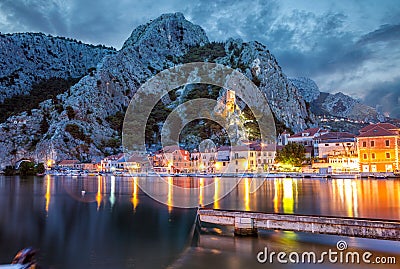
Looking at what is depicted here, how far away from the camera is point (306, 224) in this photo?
1336 centimetres

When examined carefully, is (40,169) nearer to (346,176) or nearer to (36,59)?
(36,59)

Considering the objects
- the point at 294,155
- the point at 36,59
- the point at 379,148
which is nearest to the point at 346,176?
the point at 379,148

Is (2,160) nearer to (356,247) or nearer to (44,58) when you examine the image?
(44,58)

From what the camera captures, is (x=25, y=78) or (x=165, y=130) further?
(x=25, y=78)

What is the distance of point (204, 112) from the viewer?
13538 cm

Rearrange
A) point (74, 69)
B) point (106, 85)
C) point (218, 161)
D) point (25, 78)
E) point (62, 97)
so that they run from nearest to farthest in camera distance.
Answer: point (218, 161) → point (62, 97) → point (106, 85) → point (25, 78) → point (74, 69)

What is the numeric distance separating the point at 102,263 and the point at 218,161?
80.9 metres

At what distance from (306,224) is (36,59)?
174920 mm

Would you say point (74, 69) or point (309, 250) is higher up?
point (74, 69)

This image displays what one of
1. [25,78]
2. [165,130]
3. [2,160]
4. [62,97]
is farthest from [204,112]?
[25,78]

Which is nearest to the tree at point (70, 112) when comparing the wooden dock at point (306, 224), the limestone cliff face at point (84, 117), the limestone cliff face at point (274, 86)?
the limestone cliff face at point (84, 117)

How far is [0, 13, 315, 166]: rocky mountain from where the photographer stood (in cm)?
10900

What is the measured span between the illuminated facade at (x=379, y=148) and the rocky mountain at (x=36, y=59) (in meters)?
140

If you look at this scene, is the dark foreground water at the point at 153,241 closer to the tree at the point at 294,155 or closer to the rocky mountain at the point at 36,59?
the tree at the point at 294,155
